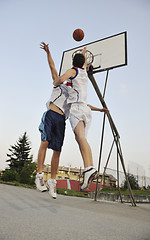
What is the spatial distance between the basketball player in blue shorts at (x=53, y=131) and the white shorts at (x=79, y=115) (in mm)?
395

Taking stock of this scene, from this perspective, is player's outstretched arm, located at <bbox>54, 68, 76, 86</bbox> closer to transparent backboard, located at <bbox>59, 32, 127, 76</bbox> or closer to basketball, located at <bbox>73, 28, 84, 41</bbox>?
basketball, located at <bbox>73, 28, 84, 41</bbox>

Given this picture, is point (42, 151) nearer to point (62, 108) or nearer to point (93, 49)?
point (62, 108)

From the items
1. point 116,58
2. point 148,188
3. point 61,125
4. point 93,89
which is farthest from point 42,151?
point 148,188

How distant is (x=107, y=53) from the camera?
5.04m

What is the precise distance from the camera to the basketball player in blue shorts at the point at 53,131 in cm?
258

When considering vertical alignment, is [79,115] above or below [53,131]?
above

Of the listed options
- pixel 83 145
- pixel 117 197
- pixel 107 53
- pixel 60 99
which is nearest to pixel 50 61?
pixel 60 99

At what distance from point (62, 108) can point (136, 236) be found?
1.82 m

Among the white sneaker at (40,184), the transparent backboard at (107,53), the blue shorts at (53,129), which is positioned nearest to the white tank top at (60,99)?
the blue shorts at (53,129)

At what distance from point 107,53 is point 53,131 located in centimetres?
329

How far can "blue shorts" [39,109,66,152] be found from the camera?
259cm

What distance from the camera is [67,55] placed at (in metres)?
5.31

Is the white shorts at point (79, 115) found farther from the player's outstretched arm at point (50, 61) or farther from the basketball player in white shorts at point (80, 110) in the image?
the player's outstretched arm at point (50, 61)

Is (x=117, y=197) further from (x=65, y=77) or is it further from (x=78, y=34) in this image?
(x=65, y=77)
